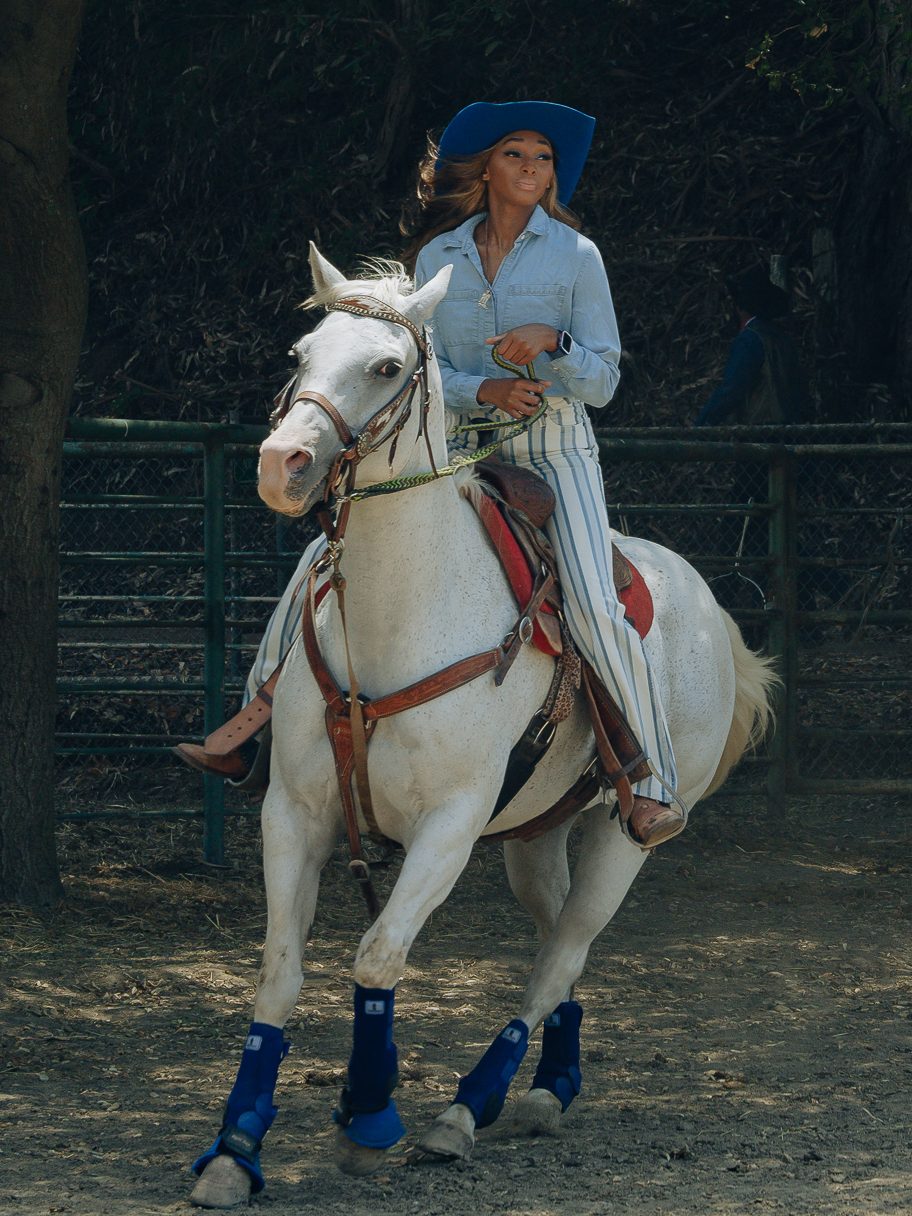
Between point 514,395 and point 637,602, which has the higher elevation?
point 514,395

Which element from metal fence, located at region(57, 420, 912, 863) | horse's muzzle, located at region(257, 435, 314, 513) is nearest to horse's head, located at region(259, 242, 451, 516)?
horse's muzzle, located at region(257, 435, 314, 513)

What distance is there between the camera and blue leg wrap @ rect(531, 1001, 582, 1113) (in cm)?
466

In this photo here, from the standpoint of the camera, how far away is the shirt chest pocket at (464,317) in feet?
15.1

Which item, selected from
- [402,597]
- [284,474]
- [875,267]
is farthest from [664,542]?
[284,474]

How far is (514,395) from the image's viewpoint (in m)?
4.31

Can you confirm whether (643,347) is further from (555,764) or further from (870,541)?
(555,764)

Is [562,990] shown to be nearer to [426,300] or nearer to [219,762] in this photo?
[219,762]

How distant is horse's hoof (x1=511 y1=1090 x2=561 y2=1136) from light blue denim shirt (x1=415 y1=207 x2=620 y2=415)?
6.42 feet

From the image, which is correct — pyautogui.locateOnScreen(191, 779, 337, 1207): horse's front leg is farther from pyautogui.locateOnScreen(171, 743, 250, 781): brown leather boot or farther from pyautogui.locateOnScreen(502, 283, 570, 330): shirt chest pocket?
pyautogui.locateOnScreen(502, 283, 570, 330): shirt chest pocket

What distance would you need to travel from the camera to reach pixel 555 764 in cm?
453

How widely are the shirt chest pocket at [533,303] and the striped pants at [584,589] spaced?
0.80ft

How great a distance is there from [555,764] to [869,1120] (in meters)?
1.33

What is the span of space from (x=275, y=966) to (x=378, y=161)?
1054 centimetres

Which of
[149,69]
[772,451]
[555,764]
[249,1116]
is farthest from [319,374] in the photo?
[149,69]
